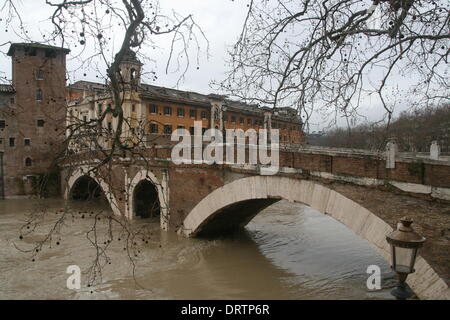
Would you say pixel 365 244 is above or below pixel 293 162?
below

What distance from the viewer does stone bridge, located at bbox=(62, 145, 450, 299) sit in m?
6.23

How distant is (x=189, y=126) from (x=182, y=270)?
24958 millimetres

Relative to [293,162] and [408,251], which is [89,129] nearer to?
[408,251]

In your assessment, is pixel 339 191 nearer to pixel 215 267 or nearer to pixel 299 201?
pixel 299 201

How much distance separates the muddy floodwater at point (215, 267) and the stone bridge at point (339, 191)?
1420 millimetres

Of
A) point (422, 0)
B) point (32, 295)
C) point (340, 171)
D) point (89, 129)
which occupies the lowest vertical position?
point (32, 295)

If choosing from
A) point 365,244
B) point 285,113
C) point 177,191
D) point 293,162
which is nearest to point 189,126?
point 177,191

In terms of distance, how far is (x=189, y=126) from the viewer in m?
35.2

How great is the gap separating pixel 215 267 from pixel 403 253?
8.27m

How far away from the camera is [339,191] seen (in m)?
8.32

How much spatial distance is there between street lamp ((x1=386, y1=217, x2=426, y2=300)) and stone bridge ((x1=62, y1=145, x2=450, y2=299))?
2.24 m

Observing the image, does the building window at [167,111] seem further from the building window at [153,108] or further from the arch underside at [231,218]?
the arch underside at [231,218]

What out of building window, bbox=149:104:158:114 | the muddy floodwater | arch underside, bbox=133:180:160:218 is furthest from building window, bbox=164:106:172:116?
the muddy floodwater

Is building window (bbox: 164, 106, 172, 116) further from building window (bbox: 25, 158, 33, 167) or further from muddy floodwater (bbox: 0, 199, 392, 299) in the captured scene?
muddy floodwater (bbox: 0, 199, 392, 299)
